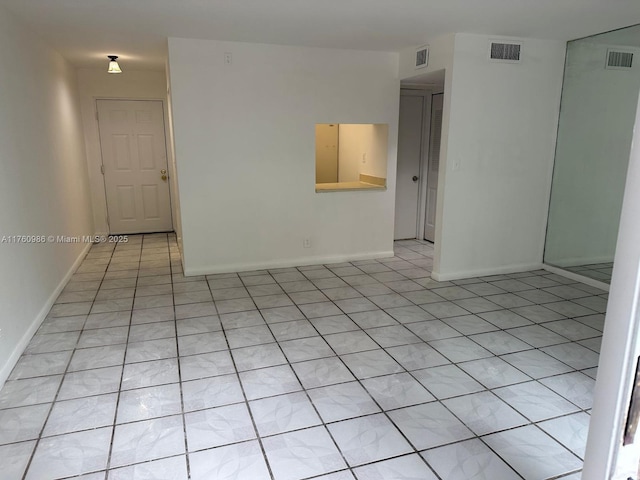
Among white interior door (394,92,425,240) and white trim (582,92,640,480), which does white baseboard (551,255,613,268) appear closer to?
white interior door (394,92,425,240)

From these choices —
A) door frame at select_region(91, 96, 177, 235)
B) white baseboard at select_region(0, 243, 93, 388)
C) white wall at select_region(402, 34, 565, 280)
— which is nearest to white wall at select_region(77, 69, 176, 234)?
door frame at select_region(91, 96, 177, 235)

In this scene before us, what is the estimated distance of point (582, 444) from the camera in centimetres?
209

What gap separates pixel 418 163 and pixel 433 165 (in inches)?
8.9

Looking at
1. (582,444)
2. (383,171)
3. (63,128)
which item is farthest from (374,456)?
(63,128)

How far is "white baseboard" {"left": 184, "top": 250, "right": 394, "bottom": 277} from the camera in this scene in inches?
188

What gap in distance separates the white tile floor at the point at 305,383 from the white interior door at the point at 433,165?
2.21 m

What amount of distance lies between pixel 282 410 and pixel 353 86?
3.74 m

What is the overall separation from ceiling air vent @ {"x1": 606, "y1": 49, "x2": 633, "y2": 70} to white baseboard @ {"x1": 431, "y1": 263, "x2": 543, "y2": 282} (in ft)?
7.01

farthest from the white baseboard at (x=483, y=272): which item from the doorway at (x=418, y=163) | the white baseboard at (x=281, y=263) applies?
the doorway at (x=418, y=163)

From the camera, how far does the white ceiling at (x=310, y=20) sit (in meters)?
3.16

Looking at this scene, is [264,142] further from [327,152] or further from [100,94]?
[100,94]

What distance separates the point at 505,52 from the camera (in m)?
4.25

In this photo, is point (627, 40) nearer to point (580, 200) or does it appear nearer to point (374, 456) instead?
point (580, 200)

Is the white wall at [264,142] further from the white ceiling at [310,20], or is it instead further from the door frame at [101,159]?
the door frame at [101,159]
